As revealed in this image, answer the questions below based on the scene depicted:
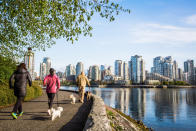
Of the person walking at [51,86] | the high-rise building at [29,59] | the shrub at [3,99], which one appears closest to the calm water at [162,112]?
the person walking at [51,86]

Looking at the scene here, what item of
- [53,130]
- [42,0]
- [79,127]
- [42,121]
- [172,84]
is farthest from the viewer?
[172,84]

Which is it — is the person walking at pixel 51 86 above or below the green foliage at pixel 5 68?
below

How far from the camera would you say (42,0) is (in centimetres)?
818

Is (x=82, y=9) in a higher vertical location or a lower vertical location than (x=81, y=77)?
higher

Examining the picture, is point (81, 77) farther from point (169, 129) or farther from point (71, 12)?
point (169, 129)

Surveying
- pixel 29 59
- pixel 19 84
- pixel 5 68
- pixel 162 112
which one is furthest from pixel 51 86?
pixel 162 112

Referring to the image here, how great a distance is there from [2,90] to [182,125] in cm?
1829

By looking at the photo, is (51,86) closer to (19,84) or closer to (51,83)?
(51,83)

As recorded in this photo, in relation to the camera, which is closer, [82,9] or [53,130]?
[53,130]

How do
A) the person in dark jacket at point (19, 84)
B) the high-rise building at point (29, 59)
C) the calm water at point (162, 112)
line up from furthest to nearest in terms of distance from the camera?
the calm water at point (162, 112) < the high-rise building at point (29, 59) < the person in dark jacket at point (19, 84)

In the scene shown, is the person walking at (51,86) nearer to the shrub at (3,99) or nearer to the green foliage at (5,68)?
the shrub at (3,99)

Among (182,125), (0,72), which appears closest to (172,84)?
(182,125)

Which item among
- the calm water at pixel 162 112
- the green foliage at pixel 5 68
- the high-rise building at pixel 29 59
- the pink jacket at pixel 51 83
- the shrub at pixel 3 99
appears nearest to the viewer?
the pink jacket at pixel 51 83

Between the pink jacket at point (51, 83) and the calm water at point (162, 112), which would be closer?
the pink jacket at point (51, 83)
